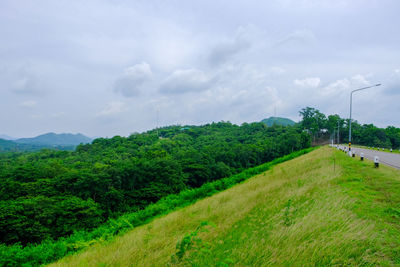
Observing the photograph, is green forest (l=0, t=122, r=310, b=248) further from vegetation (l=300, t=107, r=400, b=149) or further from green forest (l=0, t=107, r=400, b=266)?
vegetation (l=300, t=107, r=400, b=149)

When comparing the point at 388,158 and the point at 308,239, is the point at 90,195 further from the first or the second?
the point at 388,158

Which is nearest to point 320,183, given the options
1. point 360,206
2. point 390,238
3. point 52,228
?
point 360,206

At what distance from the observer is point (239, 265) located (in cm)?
377

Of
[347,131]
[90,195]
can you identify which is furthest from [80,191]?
[347,131]

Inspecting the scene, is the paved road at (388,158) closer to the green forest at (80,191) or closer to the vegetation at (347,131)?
the green forest at (80,191)

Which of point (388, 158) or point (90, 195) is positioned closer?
point (388, 158)

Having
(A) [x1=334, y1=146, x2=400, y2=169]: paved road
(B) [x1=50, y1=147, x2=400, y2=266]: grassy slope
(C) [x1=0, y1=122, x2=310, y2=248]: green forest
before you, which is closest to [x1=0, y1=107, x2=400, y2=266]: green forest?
(C) [x1=0, y1=122, x2=310, y2=248]: green forest

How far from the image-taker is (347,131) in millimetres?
79500

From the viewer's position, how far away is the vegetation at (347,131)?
6681 cm

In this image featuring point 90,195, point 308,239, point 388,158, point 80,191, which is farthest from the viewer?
point 90,195

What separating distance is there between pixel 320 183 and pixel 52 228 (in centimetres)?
2646

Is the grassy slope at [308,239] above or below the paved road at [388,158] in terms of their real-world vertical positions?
below

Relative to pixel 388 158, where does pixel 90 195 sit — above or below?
below

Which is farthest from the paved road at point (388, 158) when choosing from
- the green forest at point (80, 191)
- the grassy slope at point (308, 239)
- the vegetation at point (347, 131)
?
the vegetation at point (347, 131)
